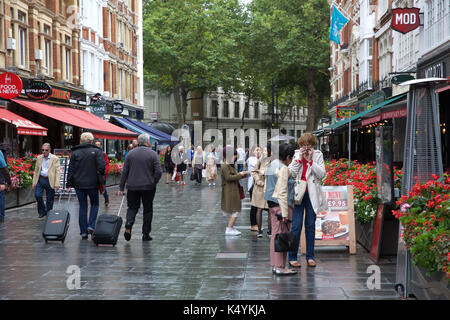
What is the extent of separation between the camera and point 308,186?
28.7 ft

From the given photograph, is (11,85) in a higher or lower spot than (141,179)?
higher

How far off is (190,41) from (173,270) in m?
46.5

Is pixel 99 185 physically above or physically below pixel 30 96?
below

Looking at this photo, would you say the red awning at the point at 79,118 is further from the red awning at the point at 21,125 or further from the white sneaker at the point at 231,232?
the white sneaker at the point at 231,232

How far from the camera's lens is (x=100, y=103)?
109ft

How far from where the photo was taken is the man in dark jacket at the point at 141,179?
11406mm

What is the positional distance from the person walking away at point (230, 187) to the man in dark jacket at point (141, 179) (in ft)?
4.92

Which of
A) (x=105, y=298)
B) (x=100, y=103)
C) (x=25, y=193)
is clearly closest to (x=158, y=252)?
(x=105, y=298)

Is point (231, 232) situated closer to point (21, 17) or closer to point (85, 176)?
point (85, 176)

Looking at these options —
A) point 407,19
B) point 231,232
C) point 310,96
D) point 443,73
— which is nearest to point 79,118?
point 407,19

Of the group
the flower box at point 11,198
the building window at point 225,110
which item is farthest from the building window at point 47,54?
the building window at point 225,110

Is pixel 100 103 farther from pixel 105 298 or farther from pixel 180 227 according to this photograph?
pixel 105 298

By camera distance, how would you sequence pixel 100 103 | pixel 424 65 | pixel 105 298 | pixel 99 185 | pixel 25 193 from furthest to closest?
1. pixel 100 103
2. pixel 424 65
3. pixel 25 193
4. pixel 99 185
5. pixel 105 298

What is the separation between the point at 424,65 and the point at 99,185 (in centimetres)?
1439
